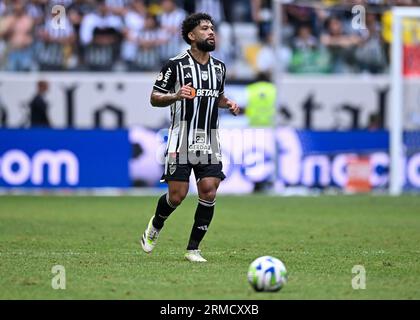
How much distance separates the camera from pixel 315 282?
28.6 feet

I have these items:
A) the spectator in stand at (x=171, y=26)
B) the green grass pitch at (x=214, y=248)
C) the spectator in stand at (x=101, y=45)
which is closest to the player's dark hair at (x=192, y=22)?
the green grass pitch at (x=214, y=248)

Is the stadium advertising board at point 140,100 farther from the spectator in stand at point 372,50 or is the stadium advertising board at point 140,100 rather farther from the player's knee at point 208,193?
the player's knee at point 208,193

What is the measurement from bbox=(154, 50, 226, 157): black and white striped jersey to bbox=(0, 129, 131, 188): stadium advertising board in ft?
36.3

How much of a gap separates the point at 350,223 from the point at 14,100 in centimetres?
1258

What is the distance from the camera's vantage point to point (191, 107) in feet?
34.2

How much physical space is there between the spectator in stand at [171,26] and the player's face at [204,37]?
50.8ft

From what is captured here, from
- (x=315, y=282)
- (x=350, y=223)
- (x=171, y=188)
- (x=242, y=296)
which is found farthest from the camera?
(x=350, y=223)

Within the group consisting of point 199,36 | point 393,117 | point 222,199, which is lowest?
point 222,199

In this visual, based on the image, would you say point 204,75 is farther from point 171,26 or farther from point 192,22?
point 171,26

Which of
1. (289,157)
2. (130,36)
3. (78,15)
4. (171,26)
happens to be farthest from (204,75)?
(78,15)

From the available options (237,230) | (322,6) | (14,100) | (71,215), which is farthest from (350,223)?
(14,100)

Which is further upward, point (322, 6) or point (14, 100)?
point (322, 6)

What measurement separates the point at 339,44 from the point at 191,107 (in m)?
16.6

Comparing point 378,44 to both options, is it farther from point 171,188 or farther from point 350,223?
point 171,188
